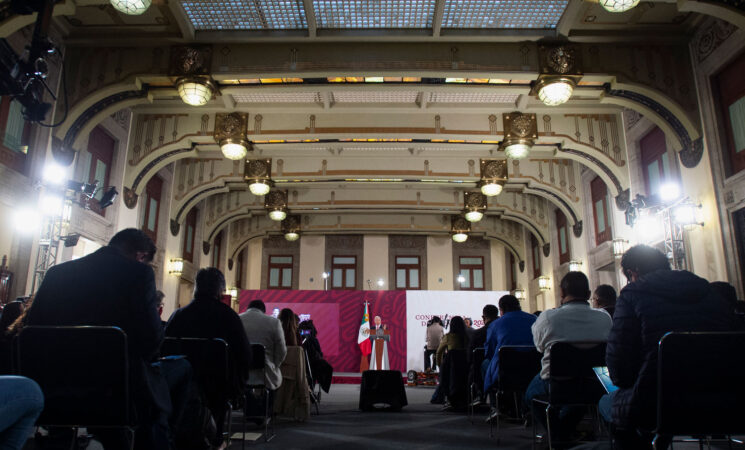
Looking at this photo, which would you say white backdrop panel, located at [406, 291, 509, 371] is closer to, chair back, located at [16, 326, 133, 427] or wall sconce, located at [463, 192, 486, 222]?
wall sconce, located at [463, 192, 486, 222]

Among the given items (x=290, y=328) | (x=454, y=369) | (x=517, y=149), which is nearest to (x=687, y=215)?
(x=517, y=149)

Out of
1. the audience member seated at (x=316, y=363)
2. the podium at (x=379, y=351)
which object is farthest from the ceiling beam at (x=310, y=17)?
the podium at (x=379, y=351)

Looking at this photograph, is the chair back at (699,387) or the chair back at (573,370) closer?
the chair back at (699,387)

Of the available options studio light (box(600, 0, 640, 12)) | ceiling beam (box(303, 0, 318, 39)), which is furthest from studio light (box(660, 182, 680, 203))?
ceiling beam (box(303, 0, 318, 39))

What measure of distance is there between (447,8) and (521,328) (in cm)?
439

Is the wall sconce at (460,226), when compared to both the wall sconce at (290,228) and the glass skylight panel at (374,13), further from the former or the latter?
the glass skylight panel at (374,13)

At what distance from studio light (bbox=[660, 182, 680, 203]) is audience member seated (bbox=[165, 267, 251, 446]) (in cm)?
676

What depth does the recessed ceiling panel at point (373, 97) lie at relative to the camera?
878 cm

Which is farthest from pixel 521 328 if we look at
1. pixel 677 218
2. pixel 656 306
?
pixel 677 218

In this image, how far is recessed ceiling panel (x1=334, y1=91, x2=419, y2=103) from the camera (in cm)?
878

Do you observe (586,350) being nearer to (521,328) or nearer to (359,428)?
(521,328)

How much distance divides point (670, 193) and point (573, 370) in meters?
5.65

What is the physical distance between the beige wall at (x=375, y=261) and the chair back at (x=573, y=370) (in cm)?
1504

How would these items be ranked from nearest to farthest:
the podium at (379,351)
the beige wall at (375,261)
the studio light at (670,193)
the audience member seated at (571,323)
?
the audience member seated at (571,323) → the studio light at (670,193) → the podium at (379,351) → the beige wall at (375,261)
